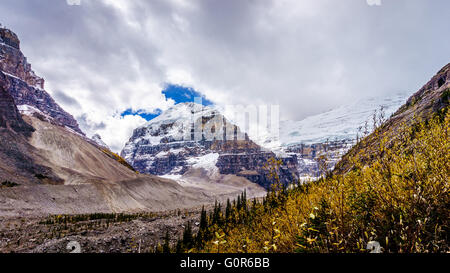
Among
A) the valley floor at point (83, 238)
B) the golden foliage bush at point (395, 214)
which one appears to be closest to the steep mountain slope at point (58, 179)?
the valley floor at point (83, 238)

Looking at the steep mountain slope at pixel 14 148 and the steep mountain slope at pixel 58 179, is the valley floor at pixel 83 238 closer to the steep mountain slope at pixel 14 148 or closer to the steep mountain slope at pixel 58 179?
the steep mountain slope at pixel 58 179

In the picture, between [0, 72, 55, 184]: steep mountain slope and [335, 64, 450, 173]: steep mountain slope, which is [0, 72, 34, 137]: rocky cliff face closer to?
[0, 72, 55, 184]: steep mountain slope

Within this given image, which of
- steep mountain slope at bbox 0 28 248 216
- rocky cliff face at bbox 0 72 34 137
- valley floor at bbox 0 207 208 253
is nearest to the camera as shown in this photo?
valley floor at bbox 0 207 208 253

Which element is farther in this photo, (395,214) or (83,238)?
(83,238)

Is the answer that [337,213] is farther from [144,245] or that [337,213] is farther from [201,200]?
[201,200]

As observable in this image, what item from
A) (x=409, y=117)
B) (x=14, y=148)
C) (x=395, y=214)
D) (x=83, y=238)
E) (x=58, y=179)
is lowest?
(x=83, y=238)

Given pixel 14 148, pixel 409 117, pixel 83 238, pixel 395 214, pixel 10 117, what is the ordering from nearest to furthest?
pixel 395 214
pixel 83 238
pixel 409 117
pixel 14 148
pixel 10 117

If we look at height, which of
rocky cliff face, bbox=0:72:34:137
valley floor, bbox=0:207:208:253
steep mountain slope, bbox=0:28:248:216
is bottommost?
valley floor, bbox=0:207:208:253

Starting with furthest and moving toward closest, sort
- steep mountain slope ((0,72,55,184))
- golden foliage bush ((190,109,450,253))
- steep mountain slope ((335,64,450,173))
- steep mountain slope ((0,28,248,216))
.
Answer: steep mountain slope ((0,72,55,184))
steep mountain slope ((0,28,248,216))
steep mountain slope ((335,64,450,173))
golden foliage bush ((190,109,450,253))

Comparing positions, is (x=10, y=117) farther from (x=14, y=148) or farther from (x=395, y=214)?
(x=395, y=214)

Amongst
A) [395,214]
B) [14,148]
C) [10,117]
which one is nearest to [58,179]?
[14,148]

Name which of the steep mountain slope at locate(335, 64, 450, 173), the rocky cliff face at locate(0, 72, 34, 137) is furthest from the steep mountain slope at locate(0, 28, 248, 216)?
the steep mountain slope at locate(335, 64, 450, 173)

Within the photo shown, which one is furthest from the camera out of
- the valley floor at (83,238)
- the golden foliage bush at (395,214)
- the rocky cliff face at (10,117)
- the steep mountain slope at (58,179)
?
the rocky cliff face at (10,117)

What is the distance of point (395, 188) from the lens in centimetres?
394
